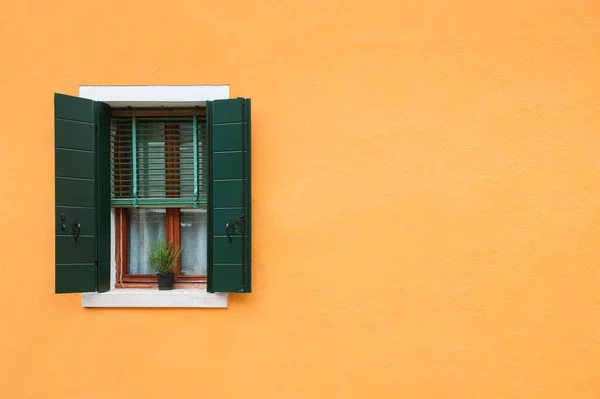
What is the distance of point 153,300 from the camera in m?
2.93

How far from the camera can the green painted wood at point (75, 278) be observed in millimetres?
2791

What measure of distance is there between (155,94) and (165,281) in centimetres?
124

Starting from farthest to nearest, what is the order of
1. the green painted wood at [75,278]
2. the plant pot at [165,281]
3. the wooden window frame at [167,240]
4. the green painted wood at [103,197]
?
Answer: the wooden window frame at [167,240] < the plant pot at [165,281] < the green painted wood at [103,197] < the green painted wood at [75,278]

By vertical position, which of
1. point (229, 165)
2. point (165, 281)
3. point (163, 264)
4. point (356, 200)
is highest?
point (229, 165)

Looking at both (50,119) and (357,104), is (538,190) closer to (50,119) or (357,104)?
(357,104)

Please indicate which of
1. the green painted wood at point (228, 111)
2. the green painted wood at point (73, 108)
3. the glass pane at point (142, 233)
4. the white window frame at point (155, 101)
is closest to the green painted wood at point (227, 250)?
the white window frame at point (155, 101)

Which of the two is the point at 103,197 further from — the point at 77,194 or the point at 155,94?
the point at 155,94

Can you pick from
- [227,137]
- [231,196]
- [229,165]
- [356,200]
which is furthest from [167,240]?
[356,200]

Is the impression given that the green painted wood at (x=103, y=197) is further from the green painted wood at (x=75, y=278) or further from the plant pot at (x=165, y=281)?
the plant pot at (x=165, y=281)

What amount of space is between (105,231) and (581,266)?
10.1 feet

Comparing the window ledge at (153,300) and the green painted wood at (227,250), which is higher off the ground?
the green painted wood at (227,250)

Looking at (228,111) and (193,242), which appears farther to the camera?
(193,242)

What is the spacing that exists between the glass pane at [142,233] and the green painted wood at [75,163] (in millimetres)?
442

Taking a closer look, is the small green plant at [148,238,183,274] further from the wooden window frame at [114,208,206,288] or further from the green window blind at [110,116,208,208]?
the green window blind at [110,116,208,208]
